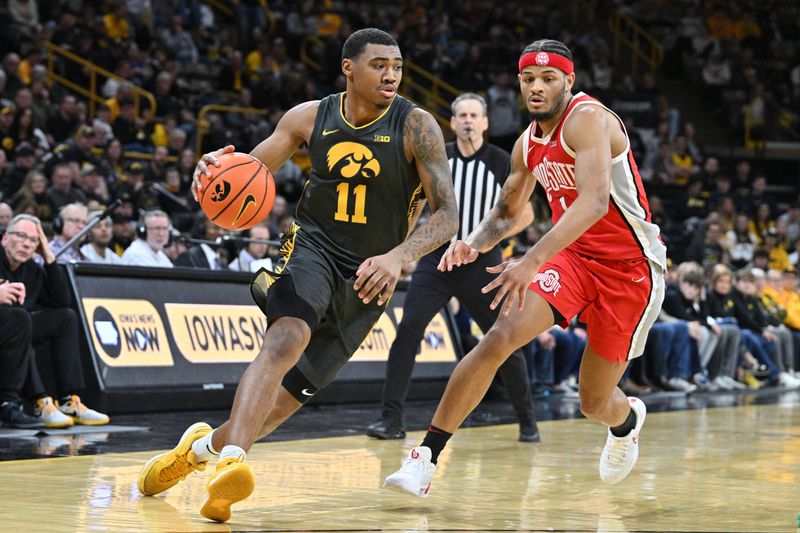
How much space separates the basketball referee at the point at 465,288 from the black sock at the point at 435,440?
8.43 ft

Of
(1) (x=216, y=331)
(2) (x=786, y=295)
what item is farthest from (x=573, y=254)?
(2) (x=786, y=295)

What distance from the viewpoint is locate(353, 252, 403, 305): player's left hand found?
5.07 metres

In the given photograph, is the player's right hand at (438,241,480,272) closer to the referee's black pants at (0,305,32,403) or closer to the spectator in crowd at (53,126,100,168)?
the referee's black pants at (0,305,32,403)

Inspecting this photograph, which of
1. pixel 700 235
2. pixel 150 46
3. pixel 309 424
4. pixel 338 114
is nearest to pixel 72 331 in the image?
pixel 309 424

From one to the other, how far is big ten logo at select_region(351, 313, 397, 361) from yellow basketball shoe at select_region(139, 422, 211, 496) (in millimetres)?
5852

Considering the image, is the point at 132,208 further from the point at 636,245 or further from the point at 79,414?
the point at 636,245

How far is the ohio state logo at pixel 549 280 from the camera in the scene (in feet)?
19.2

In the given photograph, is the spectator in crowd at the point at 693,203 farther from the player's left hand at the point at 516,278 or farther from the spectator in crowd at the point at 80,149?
the player's left hand at the point at 516,278

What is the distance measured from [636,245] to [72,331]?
4558 millimetres

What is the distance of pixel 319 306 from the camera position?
5242 millimetres

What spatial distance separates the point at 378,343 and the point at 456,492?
561 centimetres

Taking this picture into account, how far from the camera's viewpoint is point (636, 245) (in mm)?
5938

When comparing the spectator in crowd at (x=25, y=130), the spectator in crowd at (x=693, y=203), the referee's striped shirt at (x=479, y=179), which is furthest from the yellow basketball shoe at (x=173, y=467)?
the spectator in crowd at (x=693, y=203)

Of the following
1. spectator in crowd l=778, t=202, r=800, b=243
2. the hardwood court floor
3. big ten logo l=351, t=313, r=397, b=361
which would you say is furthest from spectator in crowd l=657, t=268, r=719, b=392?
spectator in crowd l=778, t=202, r=800, b=243
